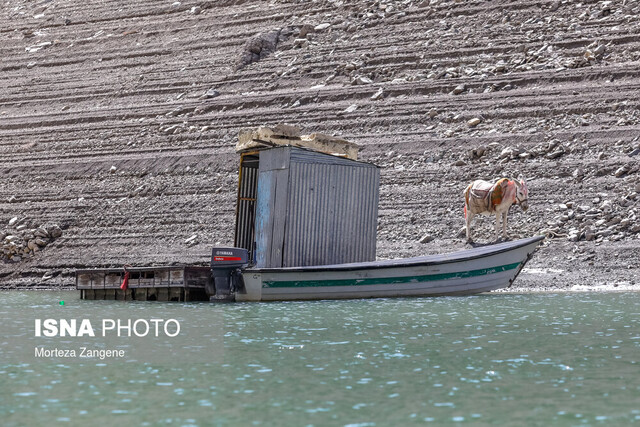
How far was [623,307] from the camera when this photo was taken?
1623cm

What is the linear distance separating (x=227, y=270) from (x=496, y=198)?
6538 mm

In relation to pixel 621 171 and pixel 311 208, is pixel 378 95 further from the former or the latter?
pixel 311 208

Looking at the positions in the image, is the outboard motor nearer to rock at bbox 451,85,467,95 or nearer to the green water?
the green water

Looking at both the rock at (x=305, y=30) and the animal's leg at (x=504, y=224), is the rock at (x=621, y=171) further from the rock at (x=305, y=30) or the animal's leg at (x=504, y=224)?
the rock at (x=305, y=30)

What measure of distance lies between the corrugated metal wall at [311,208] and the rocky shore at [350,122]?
357cm

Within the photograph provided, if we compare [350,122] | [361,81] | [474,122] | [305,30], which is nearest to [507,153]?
[474,122]

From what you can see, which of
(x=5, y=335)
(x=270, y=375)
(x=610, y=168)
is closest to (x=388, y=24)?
(x=610, y=168)

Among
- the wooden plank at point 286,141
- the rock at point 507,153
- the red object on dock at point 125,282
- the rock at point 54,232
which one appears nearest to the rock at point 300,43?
the rock at point 54,232

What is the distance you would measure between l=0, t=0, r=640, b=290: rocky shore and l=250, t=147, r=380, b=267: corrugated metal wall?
3.57m

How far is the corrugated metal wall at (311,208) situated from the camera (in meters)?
20.0

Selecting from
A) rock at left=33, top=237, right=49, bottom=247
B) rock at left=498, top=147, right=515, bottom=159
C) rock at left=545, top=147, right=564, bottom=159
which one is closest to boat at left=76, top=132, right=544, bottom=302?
rock at left=545, top=147, right=564, bottom=159

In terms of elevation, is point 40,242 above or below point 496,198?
below

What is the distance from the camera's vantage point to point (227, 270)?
64.5 ft

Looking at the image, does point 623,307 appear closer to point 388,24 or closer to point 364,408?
point 364,408
